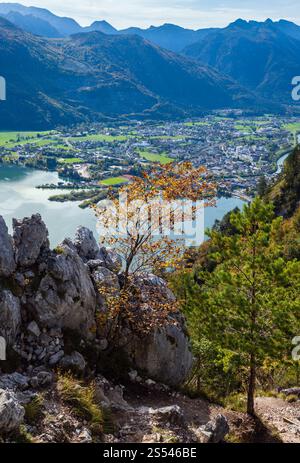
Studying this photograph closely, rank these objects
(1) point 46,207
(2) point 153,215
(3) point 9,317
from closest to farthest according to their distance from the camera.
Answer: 1. (3) point 9,317
2. (2) point 153,215
3. (1) point 46,207

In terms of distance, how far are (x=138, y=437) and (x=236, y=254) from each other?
449cm

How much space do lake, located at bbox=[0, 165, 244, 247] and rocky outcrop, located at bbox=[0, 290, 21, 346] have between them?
1434 inches

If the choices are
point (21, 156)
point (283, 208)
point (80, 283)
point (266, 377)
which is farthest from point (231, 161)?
point (80, 283)

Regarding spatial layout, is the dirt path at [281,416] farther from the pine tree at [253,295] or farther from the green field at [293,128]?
the green field at [293,128]

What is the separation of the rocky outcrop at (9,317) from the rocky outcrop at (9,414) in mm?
2192

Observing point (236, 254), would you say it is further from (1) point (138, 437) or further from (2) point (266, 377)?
(2) point (266, 377)

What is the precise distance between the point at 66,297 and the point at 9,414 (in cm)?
381

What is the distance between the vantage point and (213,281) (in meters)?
10.8

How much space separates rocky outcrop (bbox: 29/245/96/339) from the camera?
998cm

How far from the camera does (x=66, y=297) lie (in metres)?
10.3

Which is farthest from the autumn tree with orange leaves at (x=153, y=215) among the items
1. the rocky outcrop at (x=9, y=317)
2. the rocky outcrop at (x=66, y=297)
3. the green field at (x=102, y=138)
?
the green field at (x=102, y=138)

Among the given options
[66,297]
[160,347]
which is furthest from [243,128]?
[66,297]

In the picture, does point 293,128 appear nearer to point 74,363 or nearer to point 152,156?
point 152,156

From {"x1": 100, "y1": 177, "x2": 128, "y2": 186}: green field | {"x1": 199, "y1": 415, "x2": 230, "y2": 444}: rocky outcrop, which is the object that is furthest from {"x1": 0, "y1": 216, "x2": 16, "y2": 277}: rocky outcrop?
{"x1": 100, "y1": 177, "x2": 128, "y2": 186}: green field
